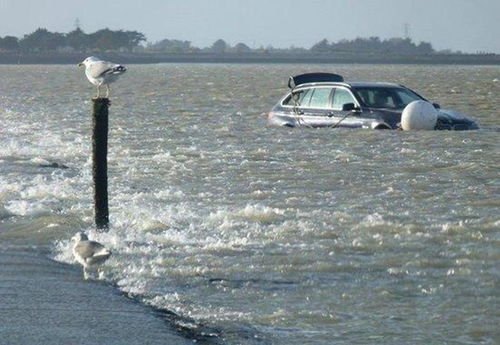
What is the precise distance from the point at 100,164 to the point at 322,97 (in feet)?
43.2

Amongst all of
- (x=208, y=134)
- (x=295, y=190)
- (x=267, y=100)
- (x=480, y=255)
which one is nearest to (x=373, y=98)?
(x=208, y=134)

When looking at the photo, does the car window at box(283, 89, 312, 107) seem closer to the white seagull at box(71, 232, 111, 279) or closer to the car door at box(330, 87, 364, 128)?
the car door at box(330, 87, 364, 128)

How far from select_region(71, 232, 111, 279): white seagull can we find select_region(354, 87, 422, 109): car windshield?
13934mm

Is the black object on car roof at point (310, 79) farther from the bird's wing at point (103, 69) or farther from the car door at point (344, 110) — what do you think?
the bird's wing at point (103, 69)

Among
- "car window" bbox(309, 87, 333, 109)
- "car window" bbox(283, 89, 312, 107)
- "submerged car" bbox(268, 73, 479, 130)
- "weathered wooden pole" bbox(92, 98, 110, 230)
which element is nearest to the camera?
"weathered wooden pole" bbox(92, 98, 110, 230)

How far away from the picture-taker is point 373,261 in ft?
43.3

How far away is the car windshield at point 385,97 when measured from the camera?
2706 centimetres

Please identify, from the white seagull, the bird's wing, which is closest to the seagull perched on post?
the bird's wing

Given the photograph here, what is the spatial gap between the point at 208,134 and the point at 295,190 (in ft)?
39.6

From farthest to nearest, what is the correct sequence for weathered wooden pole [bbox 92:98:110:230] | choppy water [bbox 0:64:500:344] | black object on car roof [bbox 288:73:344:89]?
1. black object on car roof [bbox 288:73:344:89]
2. weathered wooden pole [bbox 92:98:110:230]
3. choppy water [bbox 0:64:500:344]

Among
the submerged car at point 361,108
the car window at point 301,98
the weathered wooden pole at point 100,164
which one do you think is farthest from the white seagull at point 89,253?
the car window at point 301,98

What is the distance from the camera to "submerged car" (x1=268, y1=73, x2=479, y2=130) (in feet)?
88.2

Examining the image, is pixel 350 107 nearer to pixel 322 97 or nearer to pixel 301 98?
pixel 322 97

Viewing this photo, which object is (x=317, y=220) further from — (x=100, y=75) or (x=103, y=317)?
(x=103, y=317)
